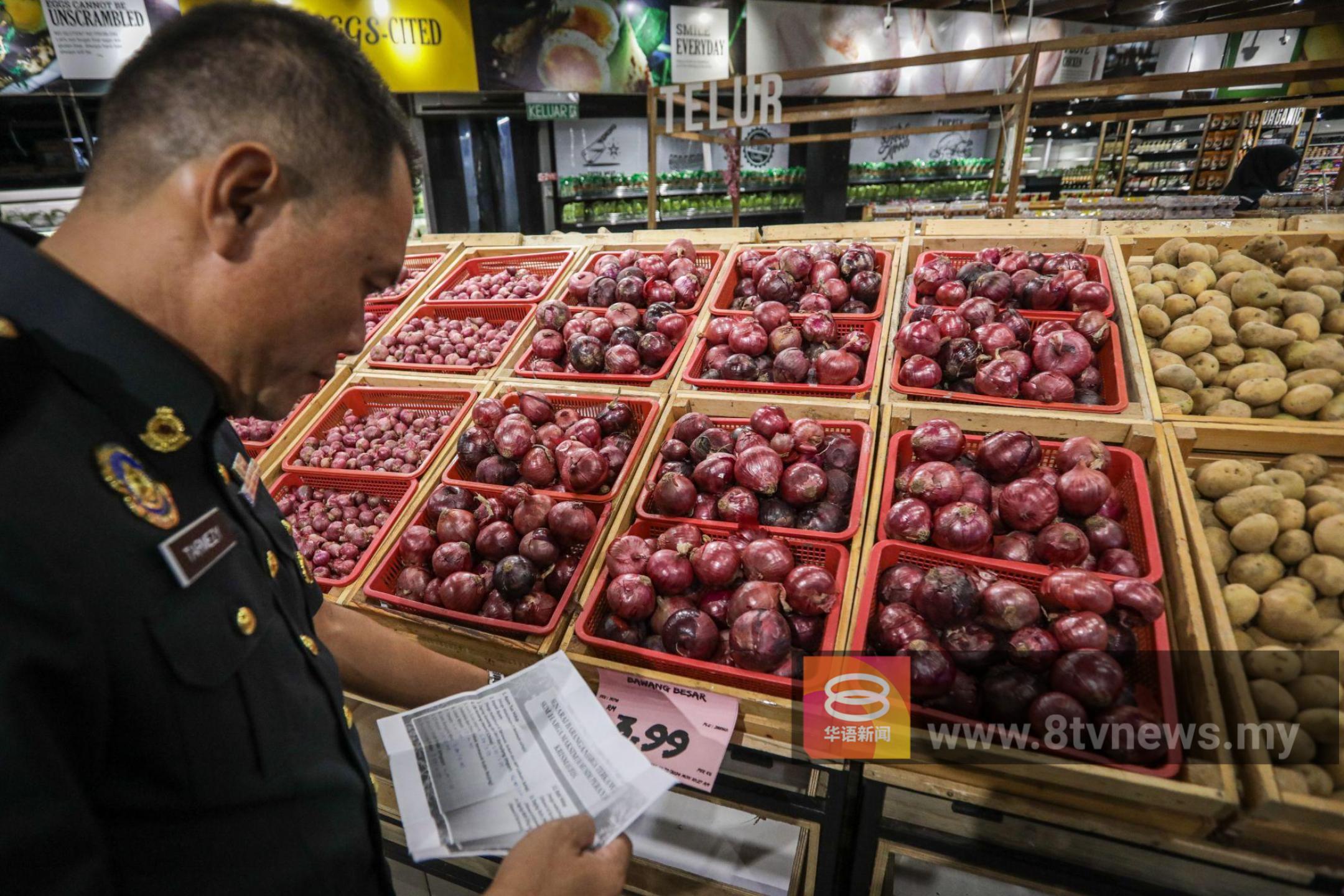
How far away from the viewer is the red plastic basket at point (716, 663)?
1.61 meters

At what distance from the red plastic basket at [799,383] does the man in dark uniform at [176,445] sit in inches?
65.8

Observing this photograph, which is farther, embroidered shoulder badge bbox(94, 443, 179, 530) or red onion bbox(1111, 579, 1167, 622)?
red onion bbox(1111, 579, 1167, 622)

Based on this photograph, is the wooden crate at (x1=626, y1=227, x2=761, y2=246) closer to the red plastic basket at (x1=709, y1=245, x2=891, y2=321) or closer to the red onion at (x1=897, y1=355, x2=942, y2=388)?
the red plastic basket at (x1=709, y1=245, x2=891, y2=321)

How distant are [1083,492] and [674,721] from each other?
134 centimetres

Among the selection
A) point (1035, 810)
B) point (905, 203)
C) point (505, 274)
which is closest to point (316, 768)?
point (1035, 810)

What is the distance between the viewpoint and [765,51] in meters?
8.45

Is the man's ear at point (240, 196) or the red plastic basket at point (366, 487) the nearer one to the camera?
the man's ear at point (240, 196)

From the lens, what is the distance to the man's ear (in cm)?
76

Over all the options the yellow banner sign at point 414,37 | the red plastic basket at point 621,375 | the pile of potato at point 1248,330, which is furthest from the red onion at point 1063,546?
the yellow banner sign at point 414,37

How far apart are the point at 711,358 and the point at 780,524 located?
0.93 metres

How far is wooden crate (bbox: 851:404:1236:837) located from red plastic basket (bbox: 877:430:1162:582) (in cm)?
6

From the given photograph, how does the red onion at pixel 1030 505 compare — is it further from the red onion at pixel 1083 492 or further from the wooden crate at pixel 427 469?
the wooden crate at pixel 427 469

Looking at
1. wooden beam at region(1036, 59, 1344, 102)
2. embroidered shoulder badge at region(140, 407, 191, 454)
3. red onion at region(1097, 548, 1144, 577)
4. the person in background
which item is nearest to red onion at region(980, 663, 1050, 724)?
red onion at region(1097, 548, 1144, 577)

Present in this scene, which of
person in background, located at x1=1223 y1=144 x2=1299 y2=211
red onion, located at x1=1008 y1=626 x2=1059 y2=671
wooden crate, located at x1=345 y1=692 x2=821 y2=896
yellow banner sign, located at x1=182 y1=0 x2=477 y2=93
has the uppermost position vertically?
yellow banner sign, located at x1=182 y1=0 x2=477 y2=93
